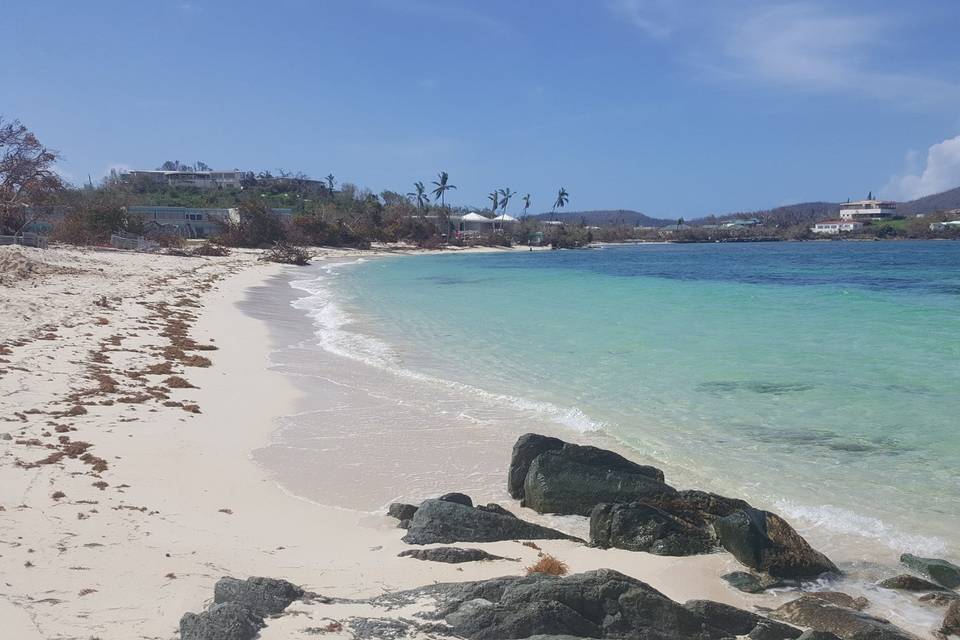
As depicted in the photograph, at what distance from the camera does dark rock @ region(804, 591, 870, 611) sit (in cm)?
552

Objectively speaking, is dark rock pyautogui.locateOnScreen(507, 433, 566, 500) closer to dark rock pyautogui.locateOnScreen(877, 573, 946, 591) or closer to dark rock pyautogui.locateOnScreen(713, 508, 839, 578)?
dark rock pyautogui.locateOnScreen(713, 508, 839, 578)

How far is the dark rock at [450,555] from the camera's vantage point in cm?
586

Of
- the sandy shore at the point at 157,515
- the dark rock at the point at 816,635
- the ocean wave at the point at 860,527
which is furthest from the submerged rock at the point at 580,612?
the ocean wave at the point at 860,527

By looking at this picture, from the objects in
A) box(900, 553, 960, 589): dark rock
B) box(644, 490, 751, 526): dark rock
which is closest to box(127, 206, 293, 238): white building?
box(644, 490, 751, 526): dark rock

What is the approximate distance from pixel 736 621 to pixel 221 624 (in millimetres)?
3271

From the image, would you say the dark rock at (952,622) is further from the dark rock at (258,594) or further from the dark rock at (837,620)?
the dark rock at (258,594)

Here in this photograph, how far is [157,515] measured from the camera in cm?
642

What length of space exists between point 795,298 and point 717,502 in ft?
94.7

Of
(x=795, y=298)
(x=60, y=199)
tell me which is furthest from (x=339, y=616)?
(x=60, y=199)

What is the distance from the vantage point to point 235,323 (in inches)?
807

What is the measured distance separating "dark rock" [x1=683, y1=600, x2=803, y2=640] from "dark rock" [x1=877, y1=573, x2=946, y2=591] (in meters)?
1.44

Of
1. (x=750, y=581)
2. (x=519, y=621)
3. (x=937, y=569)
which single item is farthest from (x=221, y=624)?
(x=937, y=569)

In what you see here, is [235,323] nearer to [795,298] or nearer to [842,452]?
[842,452]

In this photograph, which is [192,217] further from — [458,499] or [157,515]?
[458,499]
